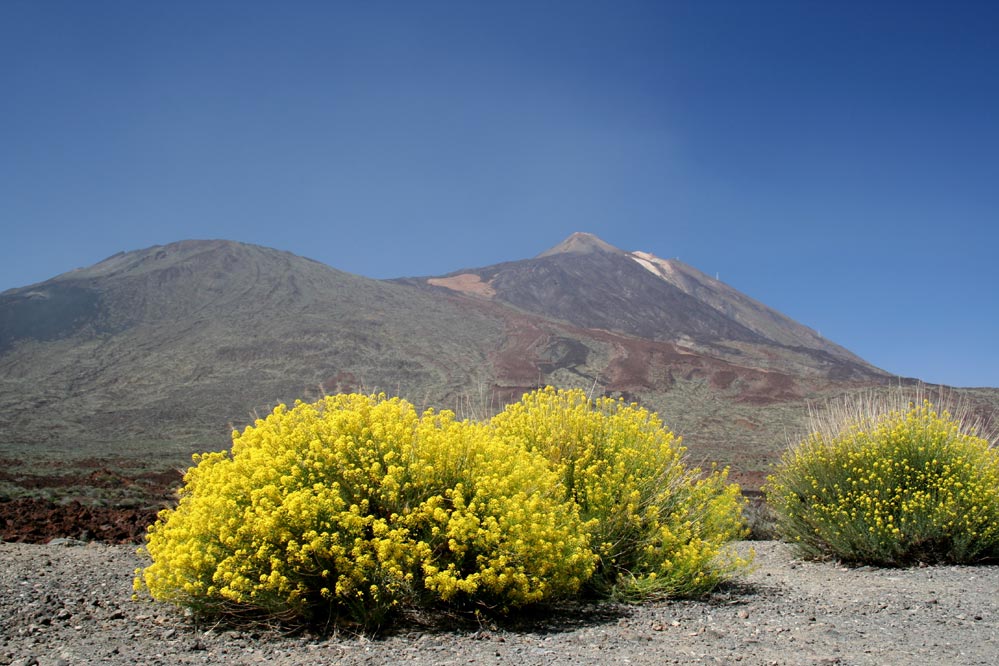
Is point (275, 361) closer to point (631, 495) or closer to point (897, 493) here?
point (897, 493)

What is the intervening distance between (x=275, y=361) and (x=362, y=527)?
45.5 m

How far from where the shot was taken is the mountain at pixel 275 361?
32938 millimetres

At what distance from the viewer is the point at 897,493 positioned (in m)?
7.01

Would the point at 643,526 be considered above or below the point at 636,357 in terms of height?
below

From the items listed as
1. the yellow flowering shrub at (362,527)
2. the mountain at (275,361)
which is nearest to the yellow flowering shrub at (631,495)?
the yellow flowering shrub at (362,527)

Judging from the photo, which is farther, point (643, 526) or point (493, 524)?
point (643, 526)

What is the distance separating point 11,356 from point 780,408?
168 ft

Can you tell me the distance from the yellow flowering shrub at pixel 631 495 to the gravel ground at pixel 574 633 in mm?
247

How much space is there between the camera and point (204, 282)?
67562 millimetres

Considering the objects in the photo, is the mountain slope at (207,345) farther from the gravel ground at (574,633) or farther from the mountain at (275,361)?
the gravel ground at (574,633)

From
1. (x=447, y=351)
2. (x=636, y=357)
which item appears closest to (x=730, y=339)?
(x=636, y=357)

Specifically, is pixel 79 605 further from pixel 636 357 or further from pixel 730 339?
pixel 730 339

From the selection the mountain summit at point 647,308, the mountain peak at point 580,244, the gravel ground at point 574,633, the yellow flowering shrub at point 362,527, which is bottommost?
the gravel ground at point 574,633

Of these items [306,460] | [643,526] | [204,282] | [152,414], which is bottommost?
[152,414]
